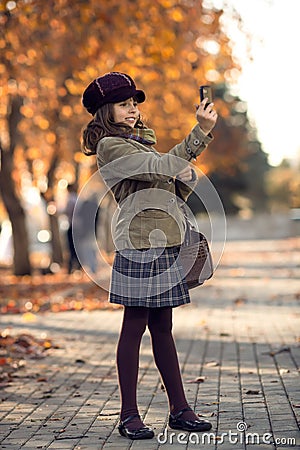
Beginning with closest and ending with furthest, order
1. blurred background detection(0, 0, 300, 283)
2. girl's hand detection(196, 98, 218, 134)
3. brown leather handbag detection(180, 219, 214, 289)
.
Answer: girl's hand detection(196, 98, 218, 134), brown leather handbag detection(180, 219, 214, 289), blurred background detection(0, 0, 300, 283)

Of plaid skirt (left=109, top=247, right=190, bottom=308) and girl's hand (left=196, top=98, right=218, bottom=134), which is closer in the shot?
girl's hand (left=196, top=98, right=218, bottom=134)

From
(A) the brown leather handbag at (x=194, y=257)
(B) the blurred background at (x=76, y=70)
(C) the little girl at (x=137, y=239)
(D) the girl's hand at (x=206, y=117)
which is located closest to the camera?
(D) the girl's hand at (x=206, y=117)

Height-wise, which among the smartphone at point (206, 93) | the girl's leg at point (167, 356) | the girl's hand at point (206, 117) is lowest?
the girl's leg at point (167, 356)

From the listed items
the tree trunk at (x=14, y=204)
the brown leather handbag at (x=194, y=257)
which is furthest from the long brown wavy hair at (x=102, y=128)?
the tree trunk at (x=14, y=204)

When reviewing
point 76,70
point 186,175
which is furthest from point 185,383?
point 76,70

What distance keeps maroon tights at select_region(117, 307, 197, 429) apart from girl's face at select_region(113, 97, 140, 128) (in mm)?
1020

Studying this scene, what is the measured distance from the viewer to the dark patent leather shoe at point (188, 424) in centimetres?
585

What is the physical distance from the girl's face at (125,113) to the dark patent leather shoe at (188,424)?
1.61 meters

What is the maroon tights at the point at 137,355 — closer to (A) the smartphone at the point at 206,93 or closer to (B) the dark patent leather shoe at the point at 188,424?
(B) the dark patent leather shoe at the point at 188,424

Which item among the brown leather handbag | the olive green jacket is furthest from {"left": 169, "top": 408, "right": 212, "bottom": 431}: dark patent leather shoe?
the olive green jacket

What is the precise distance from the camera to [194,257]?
593 cm

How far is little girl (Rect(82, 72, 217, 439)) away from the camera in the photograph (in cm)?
580

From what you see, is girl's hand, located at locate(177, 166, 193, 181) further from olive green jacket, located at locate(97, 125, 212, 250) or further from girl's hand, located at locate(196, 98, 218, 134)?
girl's hand, located at locate(196, 98, 218, 134)

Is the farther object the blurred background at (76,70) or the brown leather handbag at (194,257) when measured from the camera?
the blurred background at (76,70)
